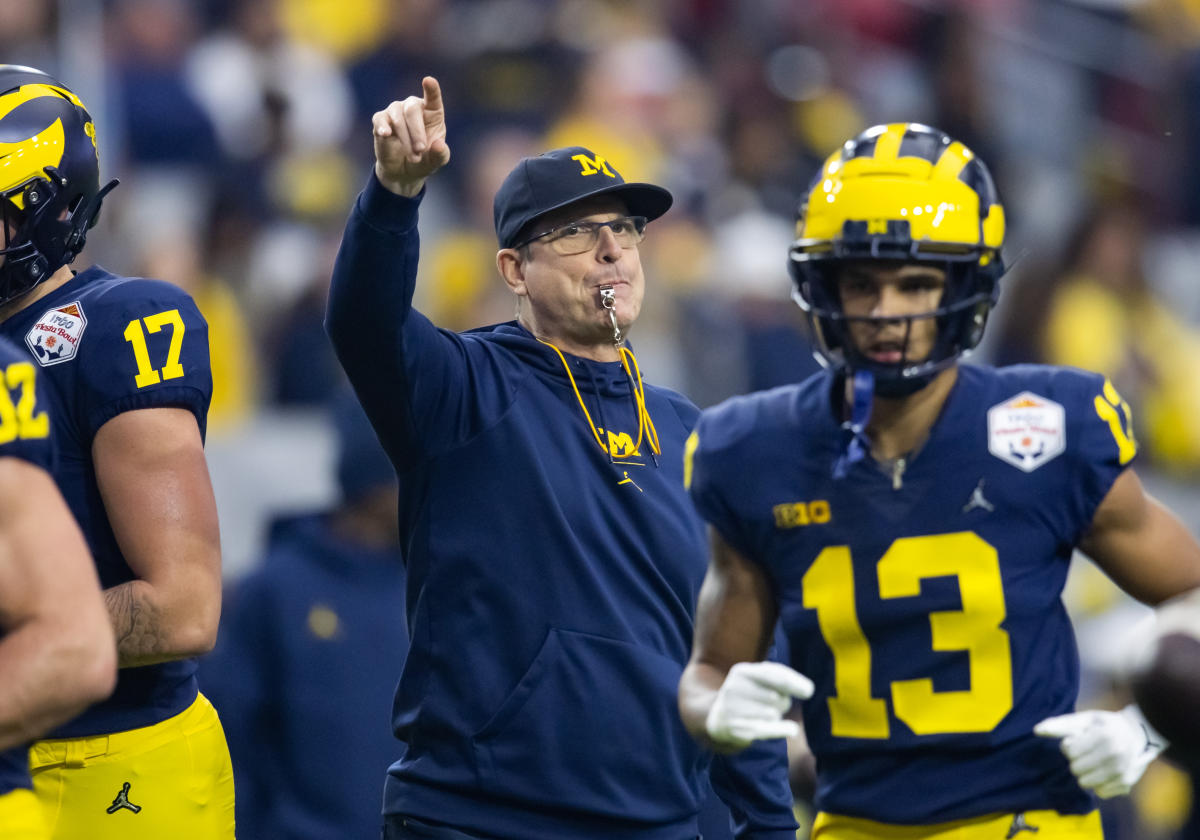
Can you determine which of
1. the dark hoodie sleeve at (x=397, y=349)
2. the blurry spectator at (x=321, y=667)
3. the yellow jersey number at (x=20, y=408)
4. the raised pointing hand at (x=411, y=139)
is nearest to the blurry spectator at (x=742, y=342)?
the blurry spectator at (x=321, y=667)

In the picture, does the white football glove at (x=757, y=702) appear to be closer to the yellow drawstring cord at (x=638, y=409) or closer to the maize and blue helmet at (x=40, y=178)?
the yellow drawstring cord at (x=638, y=409)

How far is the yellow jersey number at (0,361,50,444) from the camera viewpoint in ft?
8.63

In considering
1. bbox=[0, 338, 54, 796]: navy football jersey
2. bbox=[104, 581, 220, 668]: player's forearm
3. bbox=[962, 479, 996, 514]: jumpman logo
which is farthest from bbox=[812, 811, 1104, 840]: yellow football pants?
bbox=[0, 338, 54, 796]: navy football jersey

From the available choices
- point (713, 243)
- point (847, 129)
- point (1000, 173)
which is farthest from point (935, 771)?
point (847, 129)

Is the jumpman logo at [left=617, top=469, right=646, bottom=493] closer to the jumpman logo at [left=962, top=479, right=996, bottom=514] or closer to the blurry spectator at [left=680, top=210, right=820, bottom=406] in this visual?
the jumpman logo at [left=962, top=479, right=996, bottom=514]

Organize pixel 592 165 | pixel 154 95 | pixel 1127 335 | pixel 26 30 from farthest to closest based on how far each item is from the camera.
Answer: pixel 154 95 < pixel 1127 335 < pixel 26 30 < pixel 592 165

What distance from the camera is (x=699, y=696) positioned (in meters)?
3.13

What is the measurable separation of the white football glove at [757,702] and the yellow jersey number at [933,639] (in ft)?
0.33

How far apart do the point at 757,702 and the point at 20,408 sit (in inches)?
49.5

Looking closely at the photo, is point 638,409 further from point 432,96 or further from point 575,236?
Answer: point 432,96

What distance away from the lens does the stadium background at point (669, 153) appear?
780cm

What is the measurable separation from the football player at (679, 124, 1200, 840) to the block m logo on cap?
1.01m

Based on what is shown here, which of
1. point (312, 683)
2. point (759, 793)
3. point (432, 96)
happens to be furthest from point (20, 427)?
point (312, 683)

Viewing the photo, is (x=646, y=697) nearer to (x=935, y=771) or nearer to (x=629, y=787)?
(x=629, y=787)
